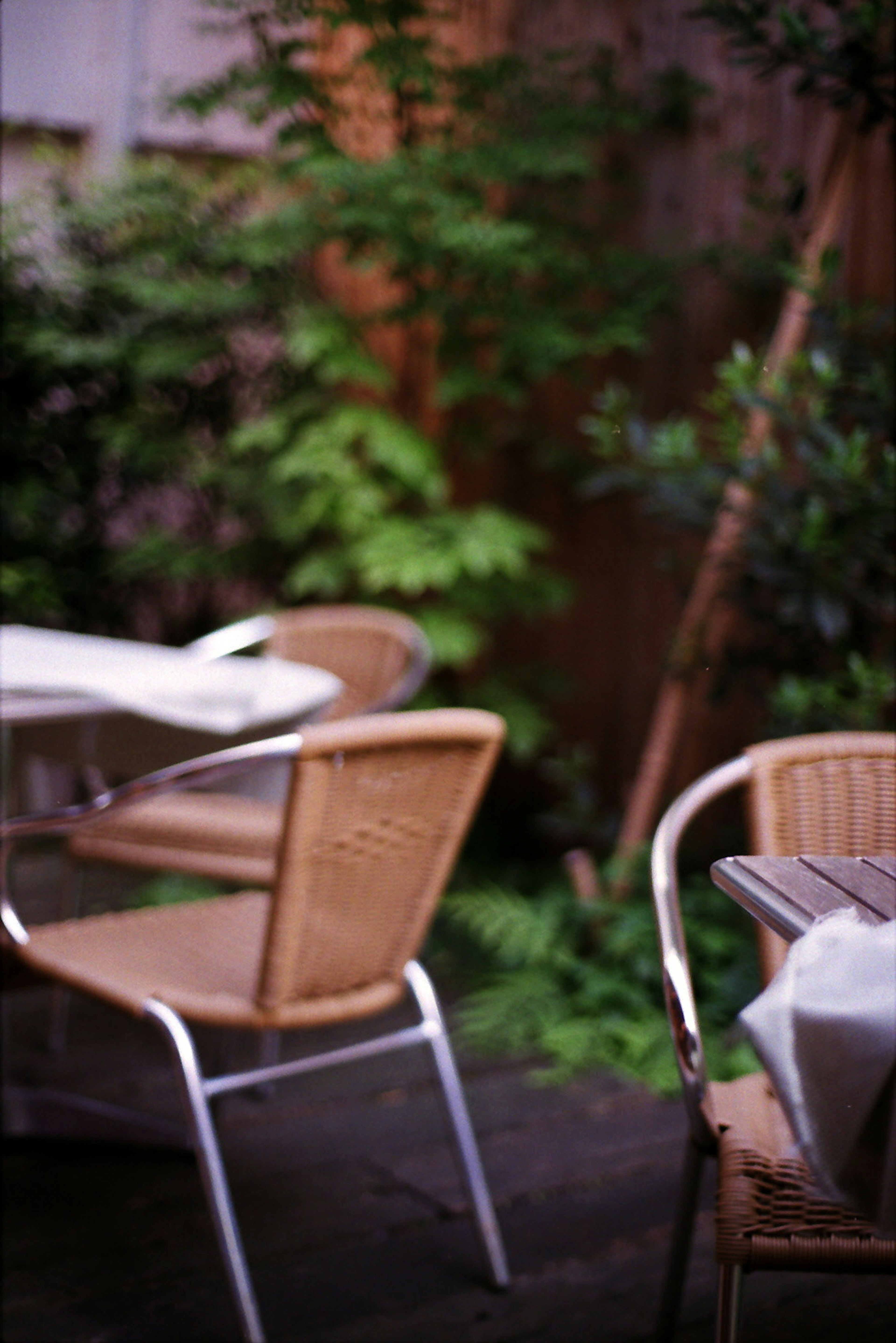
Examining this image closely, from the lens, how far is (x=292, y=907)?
5.14 ft

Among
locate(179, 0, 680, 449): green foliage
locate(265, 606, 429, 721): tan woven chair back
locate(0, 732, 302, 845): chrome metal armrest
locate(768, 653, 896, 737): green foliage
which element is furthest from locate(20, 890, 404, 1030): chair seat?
locate(179, 0, 680, 449): green foliage

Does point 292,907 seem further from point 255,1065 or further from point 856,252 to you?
point 856,252

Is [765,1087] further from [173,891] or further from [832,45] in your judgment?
[173,891]

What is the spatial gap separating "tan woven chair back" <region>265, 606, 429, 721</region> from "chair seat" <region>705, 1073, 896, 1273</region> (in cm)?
155

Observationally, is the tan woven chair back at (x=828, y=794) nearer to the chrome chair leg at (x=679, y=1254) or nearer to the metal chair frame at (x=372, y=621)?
the chrome chair leg at (x=679, y=1254)

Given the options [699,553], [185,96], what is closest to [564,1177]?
[699,553]

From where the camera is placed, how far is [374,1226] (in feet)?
6.43

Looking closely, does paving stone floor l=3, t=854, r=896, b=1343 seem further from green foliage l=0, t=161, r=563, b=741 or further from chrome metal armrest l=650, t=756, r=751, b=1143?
green foliage l=0, t=161, r=563, b=741

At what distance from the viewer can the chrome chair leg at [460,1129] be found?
1784 mm

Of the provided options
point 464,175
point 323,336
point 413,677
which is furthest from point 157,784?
point 464,175

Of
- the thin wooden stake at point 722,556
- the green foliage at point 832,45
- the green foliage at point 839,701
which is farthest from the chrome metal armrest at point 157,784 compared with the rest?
the green foliage at point 832,45

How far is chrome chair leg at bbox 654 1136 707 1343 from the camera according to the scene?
55.3 inches

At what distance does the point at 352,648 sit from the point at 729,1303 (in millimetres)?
1762

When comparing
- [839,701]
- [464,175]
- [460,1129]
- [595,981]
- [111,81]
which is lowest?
[595,981]
